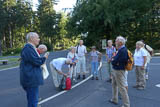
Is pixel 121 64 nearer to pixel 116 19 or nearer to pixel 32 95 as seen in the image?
pixel 32 95

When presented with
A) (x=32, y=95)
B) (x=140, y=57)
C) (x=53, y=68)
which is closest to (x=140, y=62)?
(x=140, y=57)

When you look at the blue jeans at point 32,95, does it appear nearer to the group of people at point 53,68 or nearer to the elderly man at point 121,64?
the group of people at point 53,68

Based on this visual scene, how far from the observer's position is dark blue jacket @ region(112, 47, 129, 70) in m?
3.37

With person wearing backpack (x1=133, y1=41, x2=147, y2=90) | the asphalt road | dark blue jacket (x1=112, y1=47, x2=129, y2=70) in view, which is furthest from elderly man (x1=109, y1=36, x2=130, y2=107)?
person wearing backpack (x1=133, y1=41, x2=147, y2=90)

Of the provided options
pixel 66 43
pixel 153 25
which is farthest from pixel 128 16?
pixel 66 43

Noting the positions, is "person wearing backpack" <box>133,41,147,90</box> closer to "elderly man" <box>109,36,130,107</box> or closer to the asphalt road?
the asphalt road

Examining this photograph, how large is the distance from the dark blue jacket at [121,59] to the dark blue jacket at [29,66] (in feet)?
5.99

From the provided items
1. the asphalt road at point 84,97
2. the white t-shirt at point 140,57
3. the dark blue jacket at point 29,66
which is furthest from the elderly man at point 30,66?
the white t-shirt at point 140,57

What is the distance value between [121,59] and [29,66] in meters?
2.14

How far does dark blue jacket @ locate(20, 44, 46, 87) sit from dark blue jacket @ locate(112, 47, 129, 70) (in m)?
1.83

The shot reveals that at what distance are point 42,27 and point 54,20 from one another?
193 inches

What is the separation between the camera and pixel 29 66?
2703 mm

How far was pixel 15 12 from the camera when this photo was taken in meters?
41.4

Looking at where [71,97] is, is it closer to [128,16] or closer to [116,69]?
[116,69]
